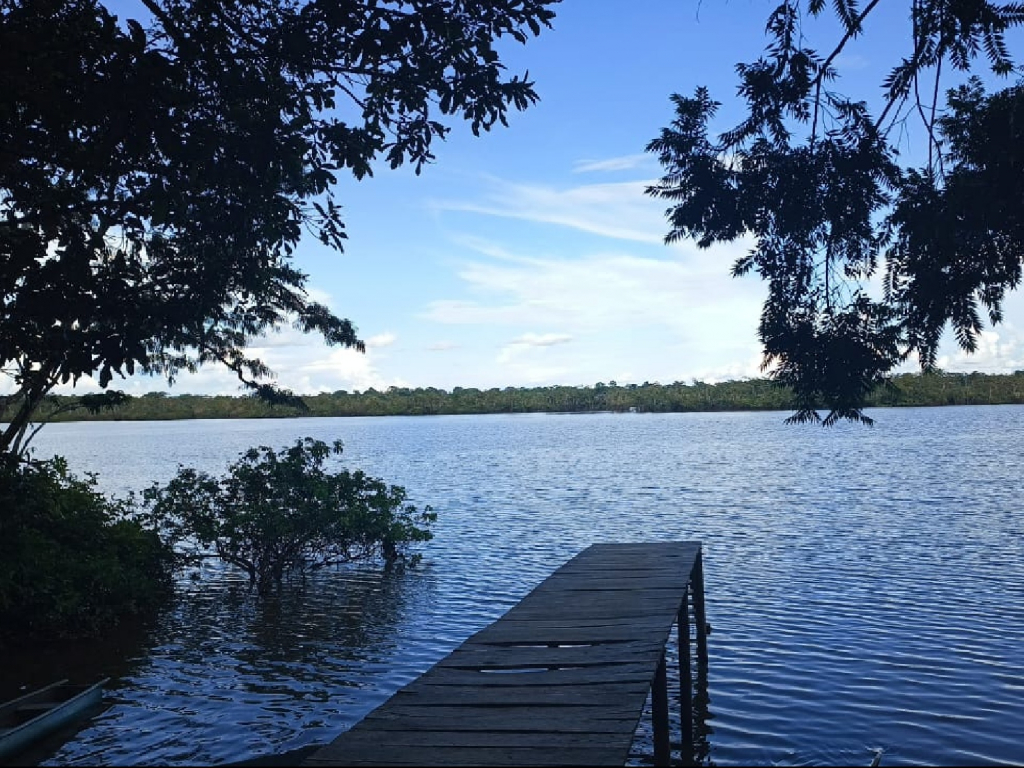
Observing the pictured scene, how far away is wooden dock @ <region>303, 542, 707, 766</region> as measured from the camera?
230 inches

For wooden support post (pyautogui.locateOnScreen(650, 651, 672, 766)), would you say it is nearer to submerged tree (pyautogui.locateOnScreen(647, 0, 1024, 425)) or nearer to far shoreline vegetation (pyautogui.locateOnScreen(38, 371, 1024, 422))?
submerged tree (pyautogui.locateOnScreen(647, 0, 1024, 425))

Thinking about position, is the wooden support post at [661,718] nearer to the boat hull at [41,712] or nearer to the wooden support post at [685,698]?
the wooden support post at [685,698]

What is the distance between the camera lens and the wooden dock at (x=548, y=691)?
→ 5832mm

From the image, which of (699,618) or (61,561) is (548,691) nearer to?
(699,618)

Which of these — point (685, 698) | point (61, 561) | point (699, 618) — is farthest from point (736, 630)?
point (61, 561)

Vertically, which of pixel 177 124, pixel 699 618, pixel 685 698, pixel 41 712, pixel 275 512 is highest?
pixel 177 124

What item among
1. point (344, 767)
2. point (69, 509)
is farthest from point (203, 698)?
point (344, 767)

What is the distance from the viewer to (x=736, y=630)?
48.8 feet

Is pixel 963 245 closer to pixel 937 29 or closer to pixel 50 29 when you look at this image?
pixel 937 29

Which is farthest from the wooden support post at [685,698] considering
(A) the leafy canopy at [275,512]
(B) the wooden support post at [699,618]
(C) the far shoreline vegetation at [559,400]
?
(C) the far shoreline vegetation at [559,400]

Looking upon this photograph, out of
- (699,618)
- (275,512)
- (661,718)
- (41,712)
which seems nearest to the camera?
(661,718)

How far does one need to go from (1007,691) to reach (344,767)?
9037 mm

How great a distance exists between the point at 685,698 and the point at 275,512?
36.6ft

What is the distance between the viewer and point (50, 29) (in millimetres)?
8523
